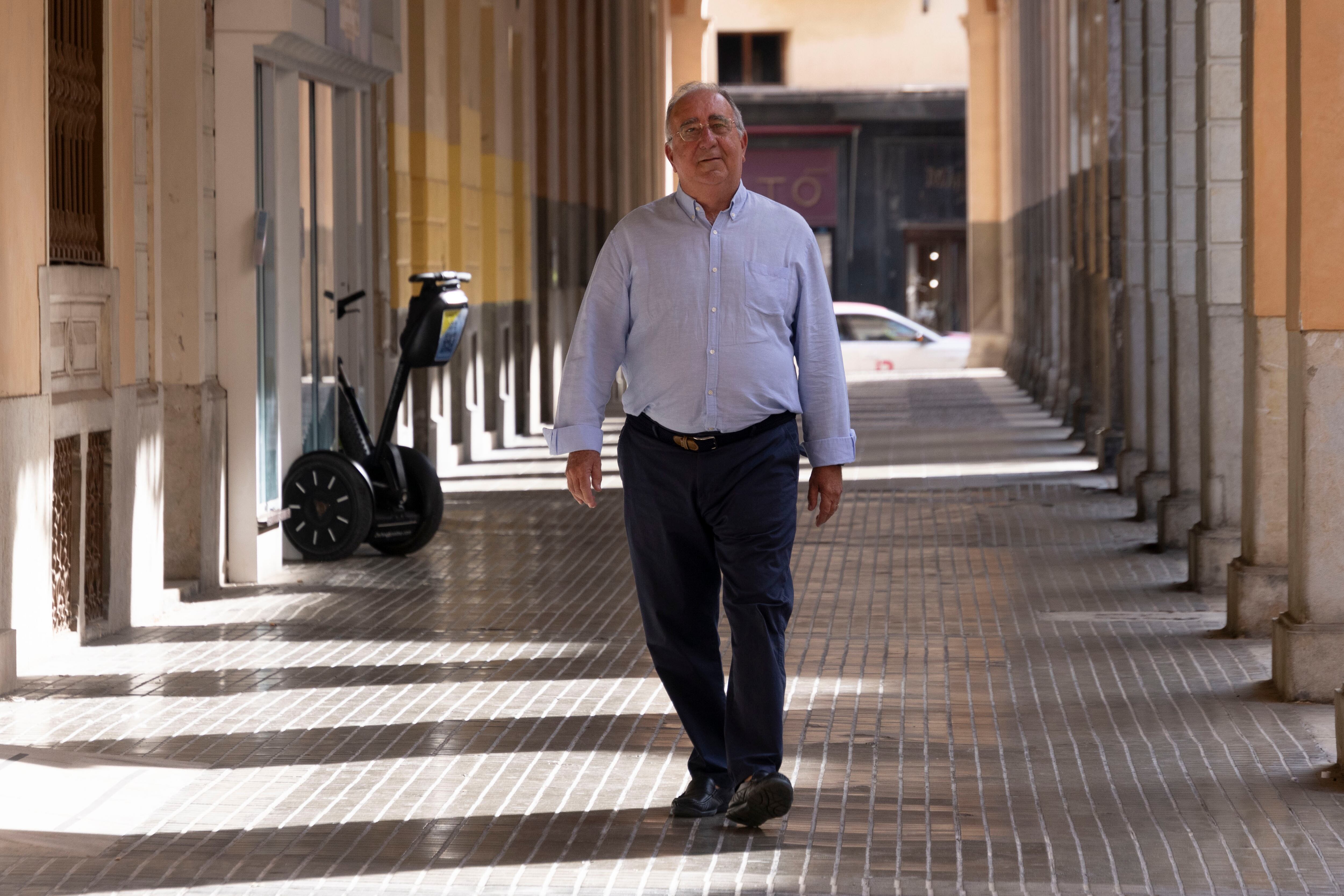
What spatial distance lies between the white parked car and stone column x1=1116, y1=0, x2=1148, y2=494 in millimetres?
20214

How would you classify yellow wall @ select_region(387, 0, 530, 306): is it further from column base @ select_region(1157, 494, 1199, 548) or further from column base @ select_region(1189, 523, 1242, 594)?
column base @ select_region(1189, 523, 1242, 594)

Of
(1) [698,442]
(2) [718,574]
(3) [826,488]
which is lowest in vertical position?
(2) [718,574]

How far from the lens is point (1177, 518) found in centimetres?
1159

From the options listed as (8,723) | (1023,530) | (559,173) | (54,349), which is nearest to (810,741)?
(8,723)

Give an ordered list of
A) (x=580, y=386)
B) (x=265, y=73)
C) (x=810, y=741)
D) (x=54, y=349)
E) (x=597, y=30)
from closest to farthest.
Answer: (x=580, y=386) → (x=810, y=741) → (x=54, y=349) → (x=265, y=73) → (x=597, y=30)

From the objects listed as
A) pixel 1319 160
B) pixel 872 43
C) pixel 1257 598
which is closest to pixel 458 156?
pixel 1257 598

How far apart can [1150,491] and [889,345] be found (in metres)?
23.2

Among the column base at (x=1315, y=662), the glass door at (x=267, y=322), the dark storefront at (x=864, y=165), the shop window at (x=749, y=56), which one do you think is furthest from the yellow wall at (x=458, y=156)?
the shop window at (x=749, y=56)

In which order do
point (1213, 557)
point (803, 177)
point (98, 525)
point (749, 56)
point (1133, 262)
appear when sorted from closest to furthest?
point (98, 525)
point (1213, 557)
point (1133, 262)
point (803, 177)
point (749, 56)

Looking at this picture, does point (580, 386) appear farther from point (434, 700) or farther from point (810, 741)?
point (434, 700)

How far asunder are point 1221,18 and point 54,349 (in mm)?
5975

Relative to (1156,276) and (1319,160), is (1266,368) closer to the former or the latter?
(1319,160)

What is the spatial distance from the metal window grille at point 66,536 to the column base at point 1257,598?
4.89 metres

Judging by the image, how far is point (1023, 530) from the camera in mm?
12953
